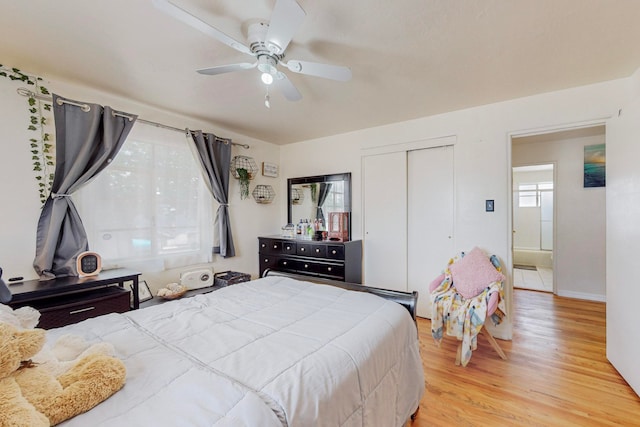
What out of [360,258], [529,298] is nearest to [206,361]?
[360,258]

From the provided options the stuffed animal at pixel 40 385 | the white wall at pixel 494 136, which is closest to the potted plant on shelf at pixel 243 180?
the white wall at pixel 494 136

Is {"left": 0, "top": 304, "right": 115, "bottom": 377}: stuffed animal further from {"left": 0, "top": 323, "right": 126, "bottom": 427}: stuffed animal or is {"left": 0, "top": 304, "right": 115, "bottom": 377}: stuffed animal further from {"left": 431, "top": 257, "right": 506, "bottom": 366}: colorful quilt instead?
{"left": 431, "top": 257, "right": 506, "bottom": 366}: colorful quilt

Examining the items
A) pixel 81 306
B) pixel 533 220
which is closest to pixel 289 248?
pixel 81 306

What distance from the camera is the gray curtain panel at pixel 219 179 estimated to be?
3.36 meters

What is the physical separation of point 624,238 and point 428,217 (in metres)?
1.62

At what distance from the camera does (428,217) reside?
11.0ft

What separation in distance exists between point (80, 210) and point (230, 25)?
2094 mm

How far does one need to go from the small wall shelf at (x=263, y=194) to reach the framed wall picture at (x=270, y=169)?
21 centimetres

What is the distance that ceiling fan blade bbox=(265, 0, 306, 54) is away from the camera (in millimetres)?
1264

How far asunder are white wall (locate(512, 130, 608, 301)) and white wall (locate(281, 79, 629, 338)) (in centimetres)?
154

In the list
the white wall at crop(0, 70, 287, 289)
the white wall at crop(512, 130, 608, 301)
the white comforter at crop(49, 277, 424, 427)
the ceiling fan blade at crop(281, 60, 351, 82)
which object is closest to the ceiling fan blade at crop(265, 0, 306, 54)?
the ceiling fan blade at crop(281, 60, 351, 82)

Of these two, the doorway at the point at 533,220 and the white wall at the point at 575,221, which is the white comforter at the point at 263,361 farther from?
the doorway at the point at 533,220

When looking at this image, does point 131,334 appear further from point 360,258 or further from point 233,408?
point 360,258

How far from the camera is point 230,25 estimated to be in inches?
65.9
